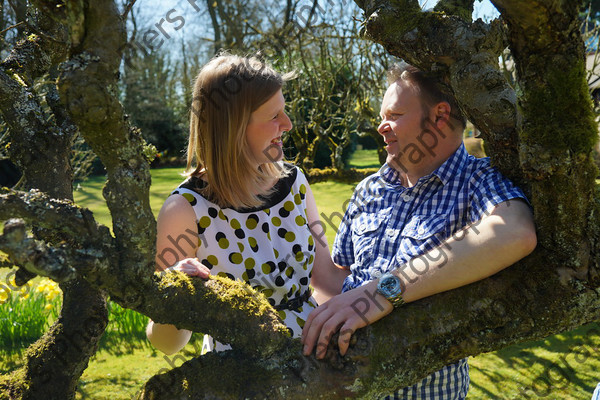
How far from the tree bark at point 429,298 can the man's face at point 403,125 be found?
400 mm

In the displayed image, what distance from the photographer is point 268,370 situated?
1.42 meters

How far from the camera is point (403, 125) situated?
2.13m

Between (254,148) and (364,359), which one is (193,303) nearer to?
(364,359)

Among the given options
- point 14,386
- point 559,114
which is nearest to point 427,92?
point 559,114

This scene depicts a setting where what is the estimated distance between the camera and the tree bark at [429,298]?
3.95 ft

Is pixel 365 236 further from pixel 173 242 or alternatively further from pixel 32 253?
pixel 32 253

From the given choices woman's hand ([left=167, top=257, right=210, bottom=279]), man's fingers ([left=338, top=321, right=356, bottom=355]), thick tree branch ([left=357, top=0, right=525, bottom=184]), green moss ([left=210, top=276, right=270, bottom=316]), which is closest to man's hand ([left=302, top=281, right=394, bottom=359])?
man's fingers ([left=338, top=321, right=356, bottom=355])

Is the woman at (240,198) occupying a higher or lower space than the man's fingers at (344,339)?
higher

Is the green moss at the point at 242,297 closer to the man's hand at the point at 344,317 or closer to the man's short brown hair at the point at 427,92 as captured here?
the man's hand at the point at 344,317

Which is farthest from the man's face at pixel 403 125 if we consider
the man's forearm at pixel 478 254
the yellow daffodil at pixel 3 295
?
the yellow daffodil at pixel 3 295

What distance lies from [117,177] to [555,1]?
1.14m

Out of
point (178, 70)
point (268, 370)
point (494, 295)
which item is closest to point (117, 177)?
point (268, 370)

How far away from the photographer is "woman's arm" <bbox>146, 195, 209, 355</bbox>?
1914 mm

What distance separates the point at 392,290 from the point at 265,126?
3.02 feet
